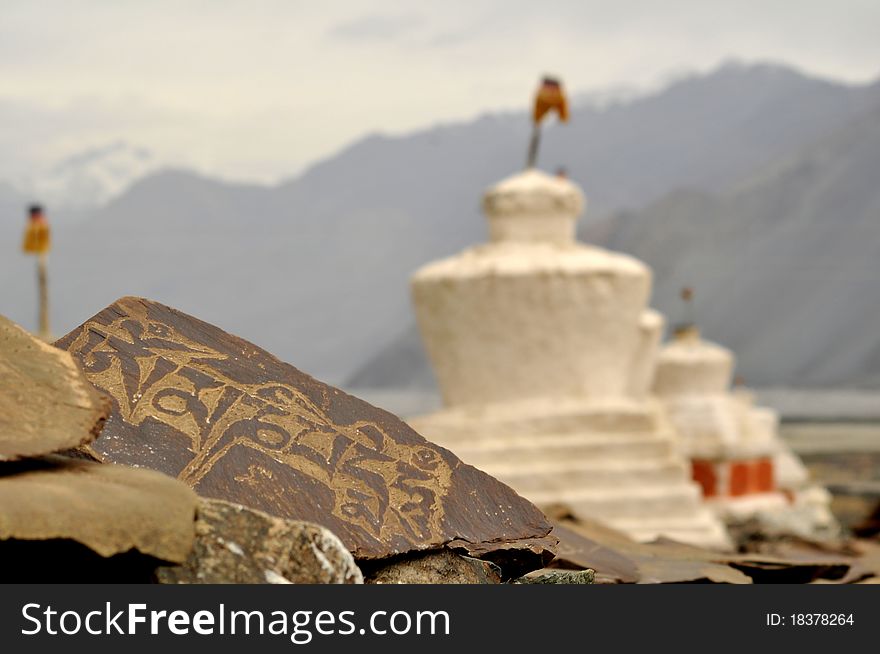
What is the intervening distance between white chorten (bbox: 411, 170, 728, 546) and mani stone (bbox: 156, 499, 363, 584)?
Result: 8227 millimetres

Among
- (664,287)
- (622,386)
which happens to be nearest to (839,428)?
(664,287)

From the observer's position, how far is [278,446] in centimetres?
272

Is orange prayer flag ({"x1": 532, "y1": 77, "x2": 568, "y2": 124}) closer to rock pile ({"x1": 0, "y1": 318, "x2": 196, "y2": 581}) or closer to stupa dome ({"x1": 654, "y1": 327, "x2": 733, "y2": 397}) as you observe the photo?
stupa dome ({"x1": 654, "y1": 327, "x2": 733, "y2": 397})

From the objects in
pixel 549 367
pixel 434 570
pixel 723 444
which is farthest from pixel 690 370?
pixel 434 570

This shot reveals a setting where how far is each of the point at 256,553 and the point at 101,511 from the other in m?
0.27

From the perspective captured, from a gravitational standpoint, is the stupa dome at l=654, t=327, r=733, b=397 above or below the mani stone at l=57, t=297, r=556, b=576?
above

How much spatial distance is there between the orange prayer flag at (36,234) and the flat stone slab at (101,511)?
10.7 m

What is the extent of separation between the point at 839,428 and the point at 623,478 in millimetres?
35876

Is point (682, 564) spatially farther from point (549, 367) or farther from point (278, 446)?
point (549, 367)

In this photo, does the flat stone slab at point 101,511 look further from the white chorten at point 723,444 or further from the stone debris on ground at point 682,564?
the white chorten at point 723,444

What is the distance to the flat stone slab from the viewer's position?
213 centimetres

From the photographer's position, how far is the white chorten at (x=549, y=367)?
10695mm

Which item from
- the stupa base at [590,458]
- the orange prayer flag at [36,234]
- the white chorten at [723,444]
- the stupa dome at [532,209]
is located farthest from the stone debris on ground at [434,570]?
the white chorten at [723,444]

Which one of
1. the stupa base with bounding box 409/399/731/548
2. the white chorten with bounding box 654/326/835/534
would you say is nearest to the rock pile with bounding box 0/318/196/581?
the stupa base with bounding box 409/399/731/548
